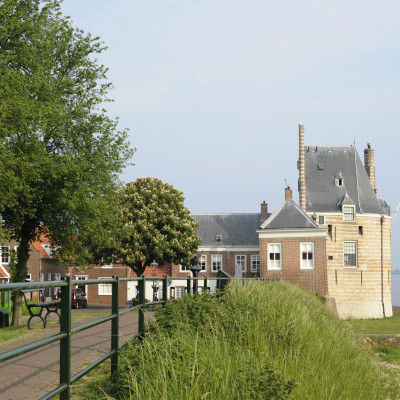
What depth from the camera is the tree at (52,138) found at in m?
22.7

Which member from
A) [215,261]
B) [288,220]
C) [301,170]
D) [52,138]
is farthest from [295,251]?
[52,138]

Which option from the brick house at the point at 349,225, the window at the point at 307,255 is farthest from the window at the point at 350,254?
the window at the point at 307,255

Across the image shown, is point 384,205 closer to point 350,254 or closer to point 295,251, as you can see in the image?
point 350,254

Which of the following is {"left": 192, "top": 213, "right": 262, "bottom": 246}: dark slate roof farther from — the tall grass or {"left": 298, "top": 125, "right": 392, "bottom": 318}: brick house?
the tall grass

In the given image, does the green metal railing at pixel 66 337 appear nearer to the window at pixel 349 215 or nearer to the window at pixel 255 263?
the window at pixel 349 215

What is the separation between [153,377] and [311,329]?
4.87 meters

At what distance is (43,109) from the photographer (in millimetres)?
23125

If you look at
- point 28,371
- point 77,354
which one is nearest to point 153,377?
point 77,354

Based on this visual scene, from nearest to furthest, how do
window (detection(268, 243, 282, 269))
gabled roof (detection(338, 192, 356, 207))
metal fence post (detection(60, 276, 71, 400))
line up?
metal fence post (detection(60, 276, 71, 400)) < window (detection(268, 243, 282, 269)) < gabled roof (detection(338, 192, 356, 207))

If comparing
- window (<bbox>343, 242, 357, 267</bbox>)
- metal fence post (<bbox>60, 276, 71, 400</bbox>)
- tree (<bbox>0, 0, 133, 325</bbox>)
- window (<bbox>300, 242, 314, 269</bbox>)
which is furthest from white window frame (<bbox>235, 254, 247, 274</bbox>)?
metal fence post (<bbox>60, 276, 71, 400</bbox>)

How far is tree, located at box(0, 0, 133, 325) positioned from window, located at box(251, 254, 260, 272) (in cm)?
4096

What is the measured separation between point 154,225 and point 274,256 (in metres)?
10.9

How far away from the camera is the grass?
46.5 meters

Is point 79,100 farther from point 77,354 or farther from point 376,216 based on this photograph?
point 376,216
